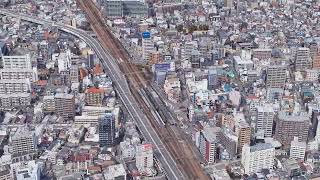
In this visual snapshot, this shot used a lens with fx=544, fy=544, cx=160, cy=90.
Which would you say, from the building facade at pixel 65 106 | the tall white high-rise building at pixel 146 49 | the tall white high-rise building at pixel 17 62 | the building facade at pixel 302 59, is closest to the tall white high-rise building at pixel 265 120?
the building facade at pixel 302 59

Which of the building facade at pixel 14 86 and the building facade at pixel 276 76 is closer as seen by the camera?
the building facade at pixel 14 86

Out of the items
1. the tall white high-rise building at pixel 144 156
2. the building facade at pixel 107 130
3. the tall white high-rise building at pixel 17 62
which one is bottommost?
the tall white high-rise building at pixel 144 156

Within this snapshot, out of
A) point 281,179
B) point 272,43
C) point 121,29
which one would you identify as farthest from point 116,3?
point 281,179

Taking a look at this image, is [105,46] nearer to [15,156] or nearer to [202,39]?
[202,39]

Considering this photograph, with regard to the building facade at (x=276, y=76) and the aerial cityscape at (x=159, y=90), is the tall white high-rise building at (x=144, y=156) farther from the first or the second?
the building facade at (x=276, y=76)

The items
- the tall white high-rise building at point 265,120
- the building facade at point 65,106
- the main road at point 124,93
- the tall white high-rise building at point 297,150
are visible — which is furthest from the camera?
the building facade at point 65,106

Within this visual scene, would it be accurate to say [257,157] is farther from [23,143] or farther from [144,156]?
[23,143]

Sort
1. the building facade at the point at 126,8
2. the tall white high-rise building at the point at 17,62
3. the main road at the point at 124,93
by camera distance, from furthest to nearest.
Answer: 1. the building facade at the point at 126,8
2. the tall white high-rise building at the point at 17,62
3. the main road at the point at 124,93
